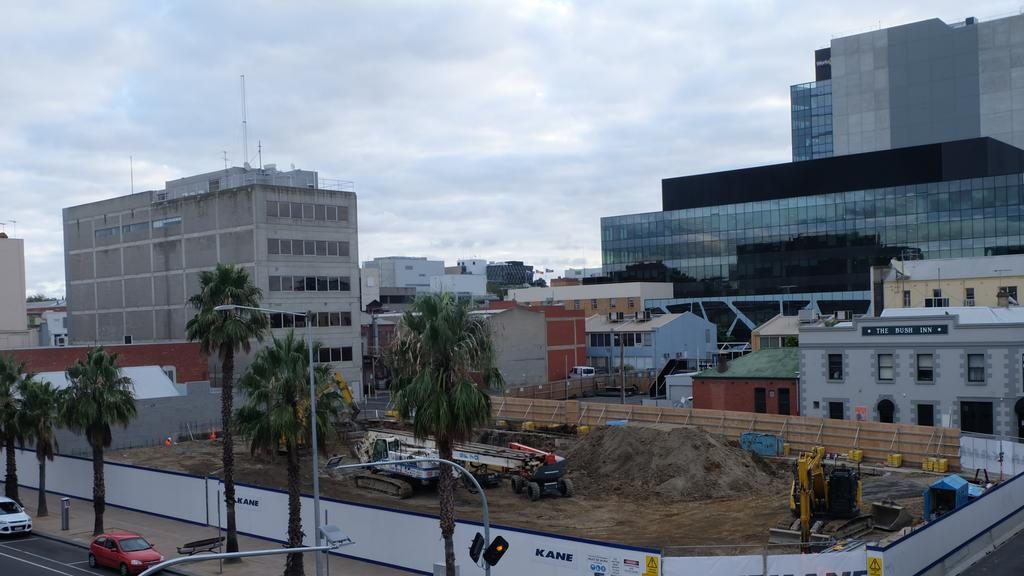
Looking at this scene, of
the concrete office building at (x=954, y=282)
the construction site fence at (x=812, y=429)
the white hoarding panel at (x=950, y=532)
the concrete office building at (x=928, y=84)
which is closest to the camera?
the white hoarding panel at (x=950, y=532)

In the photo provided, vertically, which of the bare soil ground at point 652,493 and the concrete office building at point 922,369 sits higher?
the concrete office building at point 922,369

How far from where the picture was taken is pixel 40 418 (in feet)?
142

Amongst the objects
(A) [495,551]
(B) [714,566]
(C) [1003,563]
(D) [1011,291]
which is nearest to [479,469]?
(B) [714,566]

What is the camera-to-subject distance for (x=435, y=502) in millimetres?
44719

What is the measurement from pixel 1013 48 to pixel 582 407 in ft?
376

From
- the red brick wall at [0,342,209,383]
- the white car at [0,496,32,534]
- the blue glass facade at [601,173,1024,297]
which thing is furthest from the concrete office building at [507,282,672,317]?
the white car at [0,496,32,534]

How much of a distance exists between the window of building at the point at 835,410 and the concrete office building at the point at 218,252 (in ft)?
149

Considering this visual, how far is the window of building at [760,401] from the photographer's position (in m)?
61.6

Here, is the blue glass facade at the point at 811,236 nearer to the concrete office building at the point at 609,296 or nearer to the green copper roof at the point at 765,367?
the concrete office building at the point at 609,296

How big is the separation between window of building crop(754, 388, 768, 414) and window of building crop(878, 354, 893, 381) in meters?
8.88

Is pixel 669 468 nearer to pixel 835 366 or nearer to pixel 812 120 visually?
pixel 835 366

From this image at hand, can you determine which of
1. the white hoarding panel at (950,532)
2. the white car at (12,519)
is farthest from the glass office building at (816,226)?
the white car at (12,519)

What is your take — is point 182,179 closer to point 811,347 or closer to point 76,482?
point 76,482

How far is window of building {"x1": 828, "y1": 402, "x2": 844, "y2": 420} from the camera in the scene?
56.3 metres
